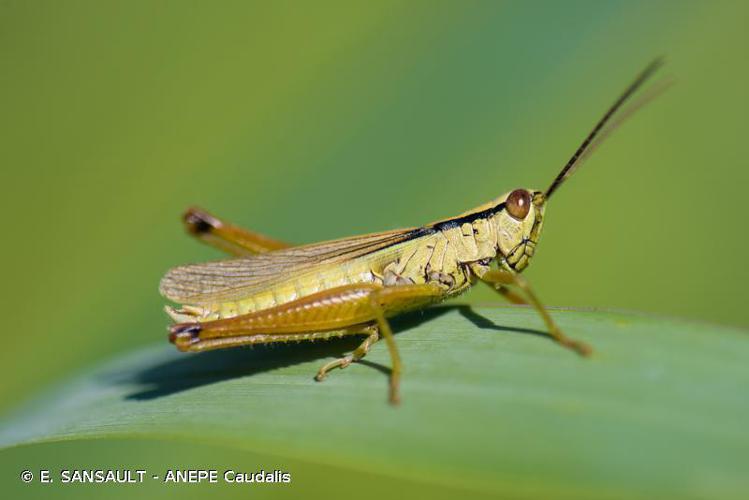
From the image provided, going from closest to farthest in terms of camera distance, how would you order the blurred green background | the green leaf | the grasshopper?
the green leaf
the grasshopper
the blurred green background

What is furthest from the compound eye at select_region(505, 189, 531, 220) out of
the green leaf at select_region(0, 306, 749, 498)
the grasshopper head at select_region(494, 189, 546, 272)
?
the green leaf at select_region(0, 306, 749, 498)

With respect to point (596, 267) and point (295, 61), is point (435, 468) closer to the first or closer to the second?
point (596, 267)

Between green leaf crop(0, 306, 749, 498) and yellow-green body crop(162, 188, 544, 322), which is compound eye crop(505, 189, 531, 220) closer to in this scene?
yellow-green body crop(162, 188, 544, 322)

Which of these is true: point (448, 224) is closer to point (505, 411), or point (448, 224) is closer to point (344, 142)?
point (344, 142)

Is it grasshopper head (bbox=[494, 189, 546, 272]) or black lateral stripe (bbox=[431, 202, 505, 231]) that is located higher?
black lateral stripe (bbox=[431, 202, 505, 231])

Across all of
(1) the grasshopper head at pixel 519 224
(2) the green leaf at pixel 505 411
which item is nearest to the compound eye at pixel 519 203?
(1) the grasshopper head at pixel 519 224

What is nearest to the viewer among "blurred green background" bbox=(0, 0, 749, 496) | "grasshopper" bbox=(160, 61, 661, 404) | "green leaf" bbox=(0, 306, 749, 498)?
"green leaf" bbox=(0, 306, 749, 498)
